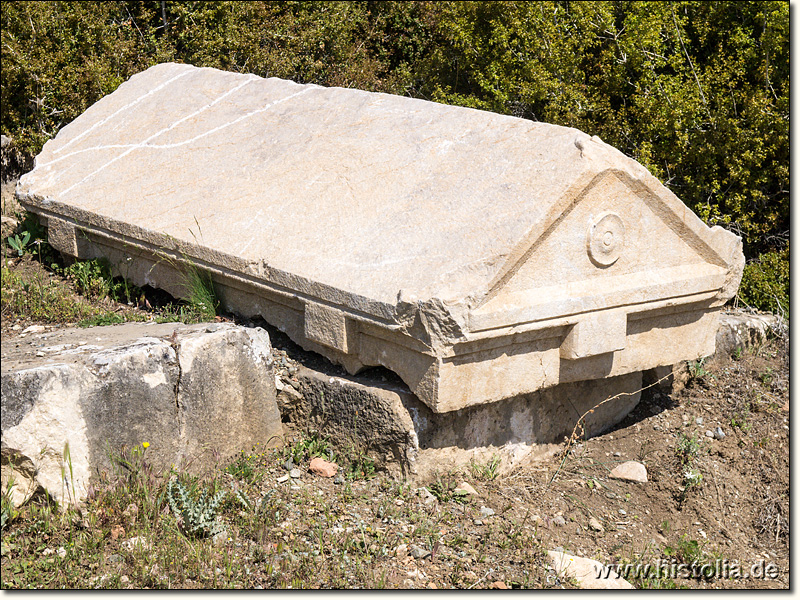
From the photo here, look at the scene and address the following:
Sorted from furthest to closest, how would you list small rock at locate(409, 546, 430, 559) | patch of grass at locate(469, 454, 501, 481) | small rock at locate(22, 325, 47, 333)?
1. small rock at locate(22, 325, 47, 333)
2. patch of grass at locate(469, 454, 501, 481)
3. small rock at locate(409, 546, 430, 559)

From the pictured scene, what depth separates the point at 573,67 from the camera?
648cm

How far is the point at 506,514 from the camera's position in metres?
3.59

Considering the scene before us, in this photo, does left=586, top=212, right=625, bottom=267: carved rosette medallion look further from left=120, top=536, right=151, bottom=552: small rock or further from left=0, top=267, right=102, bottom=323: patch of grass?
left=0, top=267, right=102, bottom=323: patch of grass

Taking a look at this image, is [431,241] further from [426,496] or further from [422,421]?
[426,496]

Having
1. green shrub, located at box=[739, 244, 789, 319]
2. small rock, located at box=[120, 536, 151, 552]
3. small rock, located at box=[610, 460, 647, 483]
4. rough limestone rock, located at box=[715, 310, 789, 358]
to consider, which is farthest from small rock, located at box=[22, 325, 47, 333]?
green shrub, located at box=[739, 244, 789, 319]

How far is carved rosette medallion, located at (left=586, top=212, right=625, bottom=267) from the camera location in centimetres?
356

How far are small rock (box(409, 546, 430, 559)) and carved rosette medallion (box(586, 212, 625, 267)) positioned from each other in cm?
134

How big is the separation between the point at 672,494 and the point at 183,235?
2548 mm

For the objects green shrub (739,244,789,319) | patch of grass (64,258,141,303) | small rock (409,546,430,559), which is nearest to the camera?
small rock (409,546,430,559)

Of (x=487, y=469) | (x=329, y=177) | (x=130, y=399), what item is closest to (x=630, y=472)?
(x=487, y=469)

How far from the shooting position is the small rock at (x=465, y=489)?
11.9 ft

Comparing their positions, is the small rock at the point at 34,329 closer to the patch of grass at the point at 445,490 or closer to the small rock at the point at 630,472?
the patch of grass at the point at 445,490

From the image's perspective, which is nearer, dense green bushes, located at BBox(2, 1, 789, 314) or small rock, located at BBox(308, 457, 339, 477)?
small rock, located at BBox(308, 457, 339, 477)

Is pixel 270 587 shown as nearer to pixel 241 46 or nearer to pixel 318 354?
pixel 318 354
